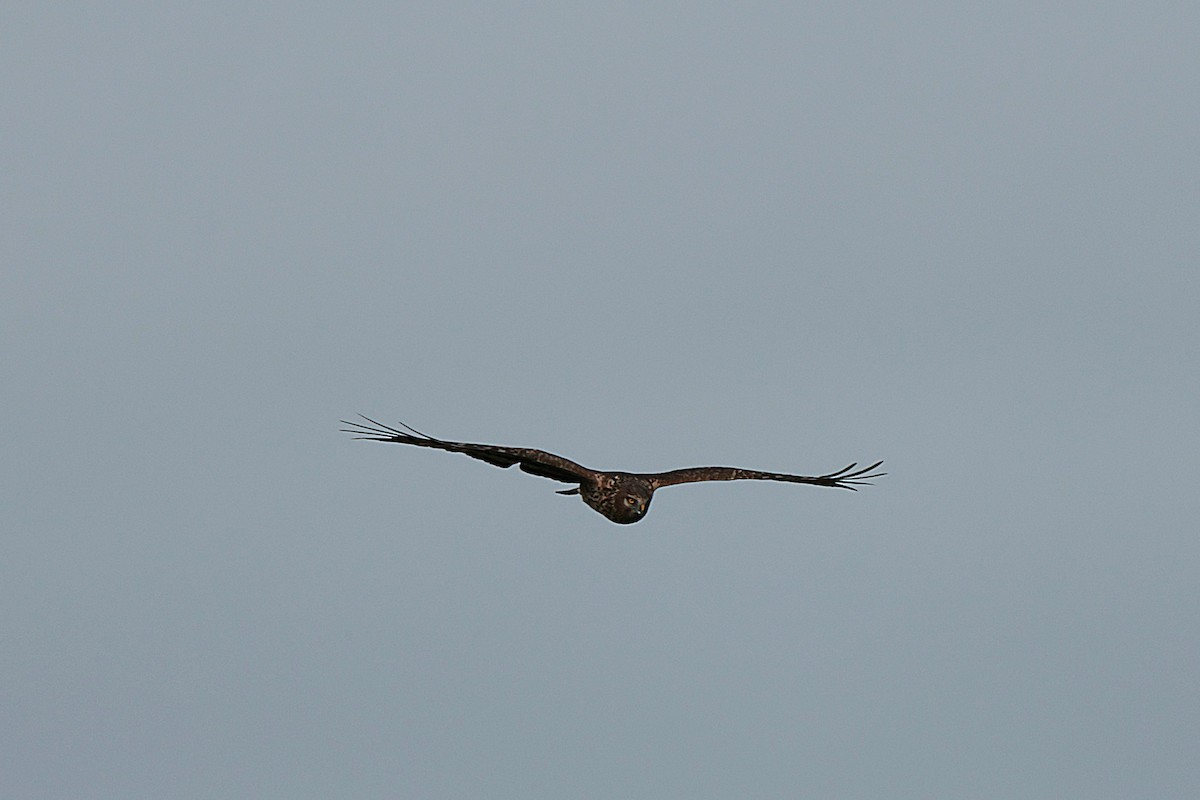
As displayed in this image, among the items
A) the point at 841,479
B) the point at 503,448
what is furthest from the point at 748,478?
the point at 503,448

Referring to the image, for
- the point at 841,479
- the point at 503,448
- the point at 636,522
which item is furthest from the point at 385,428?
the point at 841,479

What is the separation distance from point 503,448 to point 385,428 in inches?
93.2

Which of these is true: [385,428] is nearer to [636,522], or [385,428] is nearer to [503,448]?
[503,448]

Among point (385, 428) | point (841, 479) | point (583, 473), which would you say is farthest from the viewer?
point (841, 479)

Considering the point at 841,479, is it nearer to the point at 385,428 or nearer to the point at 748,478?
the point at 748,478

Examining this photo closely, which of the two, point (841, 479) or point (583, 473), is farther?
point (841, 479)

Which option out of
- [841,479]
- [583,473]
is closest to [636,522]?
[583,473]

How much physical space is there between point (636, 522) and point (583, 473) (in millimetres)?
1814

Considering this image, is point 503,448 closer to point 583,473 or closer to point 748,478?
point 583,473

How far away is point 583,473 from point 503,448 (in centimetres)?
240

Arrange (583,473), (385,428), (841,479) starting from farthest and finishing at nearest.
→ (841,479) < (583,473) < (385,428)

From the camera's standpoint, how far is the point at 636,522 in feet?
137

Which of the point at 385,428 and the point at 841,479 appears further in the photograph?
the point at 841,479

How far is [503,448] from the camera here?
128 ft
